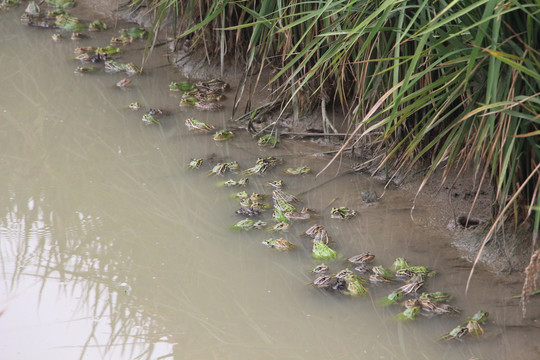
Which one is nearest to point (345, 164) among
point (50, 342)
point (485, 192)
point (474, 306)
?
point (485, 192)

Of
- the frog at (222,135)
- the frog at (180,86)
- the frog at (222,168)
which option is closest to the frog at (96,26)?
the frog at (180,86)

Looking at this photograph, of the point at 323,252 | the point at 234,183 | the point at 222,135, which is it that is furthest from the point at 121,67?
the point at 323,252

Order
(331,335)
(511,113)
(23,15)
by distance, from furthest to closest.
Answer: (23,15) → (331,335) → (511,113)

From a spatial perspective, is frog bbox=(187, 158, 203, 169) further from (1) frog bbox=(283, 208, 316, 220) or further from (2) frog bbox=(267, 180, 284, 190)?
(1) frog bbox=(283, 208, 316, 220)

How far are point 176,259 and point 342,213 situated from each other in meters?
0.76

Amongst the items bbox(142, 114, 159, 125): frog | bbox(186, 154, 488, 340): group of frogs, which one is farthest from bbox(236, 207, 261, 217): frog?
bbox(142, 114, 159, 125): frog

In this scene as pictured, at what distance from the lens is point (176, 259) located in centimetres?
271

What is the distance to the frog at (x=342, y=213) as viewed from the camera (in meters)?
2.96

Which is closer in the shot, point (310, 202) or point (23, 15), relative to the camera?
point (310, 202)

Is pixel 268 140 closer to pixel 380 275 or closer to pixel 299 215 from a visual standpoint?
pixel 299 215

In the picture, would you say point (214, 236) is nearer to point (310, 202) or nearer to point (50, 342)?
point (310, 202)

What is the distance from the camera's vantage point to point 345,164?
3.37 meters

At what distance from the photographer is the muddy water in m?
2.31

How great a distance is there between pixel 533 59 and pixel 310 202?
1216 mm
